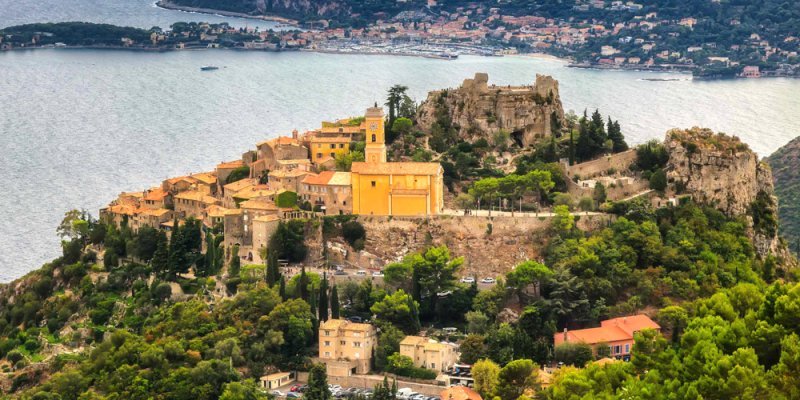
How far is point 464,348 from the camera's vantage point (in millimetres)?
61844

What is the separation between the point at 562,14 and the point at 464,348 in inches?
5147

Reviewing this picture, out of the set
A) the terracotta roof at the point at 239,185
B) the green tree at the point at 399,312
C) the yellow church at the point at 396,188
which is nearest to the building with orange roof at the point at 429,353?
the green tree at the point at 399,312

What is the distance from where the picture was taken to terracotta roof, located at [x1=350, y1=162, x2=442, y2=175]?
7038cm

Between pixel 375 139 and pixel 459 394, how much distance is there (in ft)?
64.7

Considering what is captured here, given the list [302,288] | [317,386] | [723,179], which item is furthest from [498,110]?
[317,386]

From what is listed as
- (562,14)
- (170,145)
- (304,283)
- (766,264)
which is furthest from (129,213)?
(562,14)

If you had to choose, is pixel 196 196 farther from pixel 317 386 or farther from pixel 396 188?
pixel 317 386

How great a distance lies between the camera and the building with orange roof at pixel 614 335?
202 feet

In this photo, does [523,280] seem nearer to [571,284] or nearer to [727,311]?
[571,284]

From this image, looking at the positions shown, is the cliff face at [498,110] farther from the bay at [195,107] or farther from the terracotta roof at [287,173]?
the bay at [195,107]

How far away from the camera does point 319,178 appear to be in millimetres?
72125

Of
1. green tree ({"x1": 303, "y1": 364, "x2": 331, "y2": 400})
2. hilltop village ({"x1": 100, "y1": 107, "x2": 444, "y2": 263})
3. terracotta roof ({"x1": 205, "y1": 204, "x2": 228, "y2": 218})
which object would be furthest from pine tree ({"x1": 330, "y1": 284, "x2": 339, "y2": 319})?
terracotta roof ({"x1": 205, "y1": 204, "x2": 228, "y2": 218})

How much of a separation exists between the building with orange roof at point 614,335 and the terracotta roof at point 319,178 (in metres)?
14.7

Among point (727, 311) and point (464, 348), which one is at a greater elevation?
point (727, 311)
